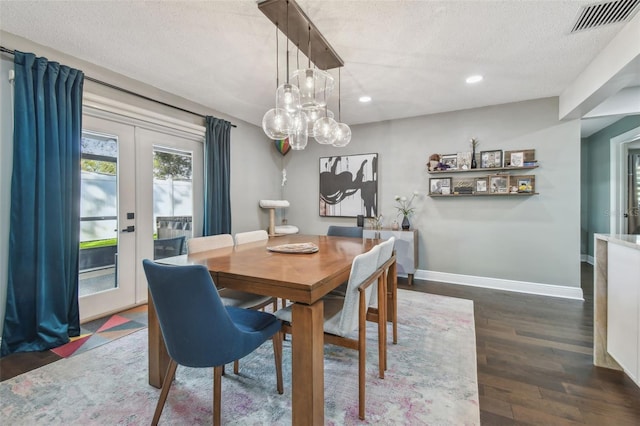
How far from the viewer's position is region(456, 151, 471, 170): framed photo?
3.78 metres

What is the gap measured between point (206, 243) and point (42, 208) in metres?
1.34

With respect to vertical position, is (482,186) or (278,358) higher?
(482,186)

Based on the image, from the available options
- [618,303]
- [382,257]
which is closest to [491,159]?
[618,303]

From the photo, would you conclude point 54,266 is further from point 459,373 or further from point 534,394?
point 534,394

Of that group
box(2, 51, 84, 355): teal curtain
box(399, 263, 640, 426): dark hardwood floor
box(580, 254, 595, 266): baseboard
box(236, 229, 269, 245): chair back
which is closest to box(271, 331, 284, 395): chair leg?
box(236, 229, 269, 245): chair back

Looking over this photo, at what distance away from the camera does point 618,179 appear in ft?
13.9

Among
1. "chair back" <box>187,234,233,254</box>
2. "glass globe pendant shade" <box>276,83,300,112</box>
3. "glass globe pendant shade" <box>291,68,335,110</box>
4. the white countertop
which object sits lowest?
"chair back" <box>187,234,233,254</box>

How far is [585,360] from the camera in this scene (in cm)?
200

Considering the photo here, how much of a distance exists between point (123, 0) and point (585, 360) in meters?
3.97

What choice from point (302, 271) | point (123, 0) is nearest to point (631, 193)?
point (302, 271)

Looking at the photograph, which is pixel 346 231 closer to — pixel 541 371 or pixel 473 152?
pixel 541 371

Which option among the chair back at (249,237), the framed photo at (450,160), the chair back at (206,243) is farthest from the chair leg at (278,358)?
the framed photo at (450,160)

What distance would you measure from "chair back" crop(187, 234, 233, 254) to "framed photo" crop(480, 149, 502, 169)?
3.33 m

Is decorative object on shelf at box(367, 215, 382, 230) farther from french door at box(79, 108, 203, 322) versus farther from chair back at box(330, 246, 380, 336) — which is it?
chair back at box(330, 246, 380, 336)
